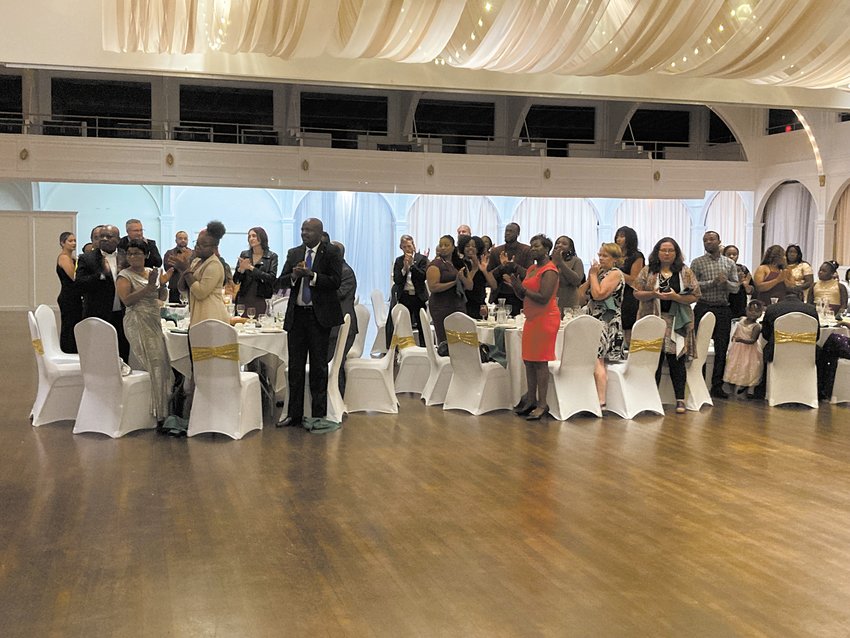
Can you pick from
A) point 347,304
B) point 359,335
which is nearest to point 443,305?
point 359,335

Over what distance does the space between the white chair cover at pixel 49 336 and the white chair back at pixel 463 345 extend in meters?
3.01

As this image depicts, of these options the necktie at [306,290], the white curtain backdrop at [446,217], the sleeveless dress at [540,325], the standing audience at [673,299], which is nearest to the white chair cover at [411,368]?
the sleeveless dress at [540,325]

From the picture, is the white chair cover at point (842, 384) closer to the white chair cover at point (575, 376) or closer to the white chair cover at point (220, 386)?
the white chair cover at point (575, 376)

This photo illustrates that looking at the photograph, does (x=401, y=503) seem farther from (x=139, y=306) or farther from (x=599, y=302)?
(x=599, y=302)

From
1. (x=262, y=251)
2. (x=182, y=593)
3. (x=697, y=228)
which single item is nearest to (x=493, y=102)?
(x=697, y=228)

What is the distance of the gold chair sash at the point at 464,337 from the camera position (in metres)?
7.64

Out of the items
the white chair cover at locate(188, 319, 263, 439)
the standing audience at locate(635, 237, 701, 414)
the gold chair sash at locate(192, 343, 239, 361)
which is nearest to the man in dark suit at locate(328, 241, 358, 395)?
the white chair cover at locate(188, 319, 263, 439)

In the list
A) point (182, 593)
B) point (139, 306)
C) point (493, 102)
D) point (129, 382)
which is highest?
point (493, 102)

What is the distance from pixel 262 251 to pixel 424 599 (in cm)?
518

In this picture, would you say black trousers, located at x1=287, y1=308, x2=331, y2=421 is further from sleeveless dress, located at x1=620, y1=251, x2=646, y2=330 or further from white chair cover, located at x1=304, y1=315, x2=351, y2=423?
sleeveless dress, located at x1=620, y1=251, x2=646, y2=330

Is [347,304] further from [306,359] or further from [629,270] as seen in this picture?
[629,270]

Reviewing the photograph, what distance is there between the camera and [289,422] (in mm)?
7223

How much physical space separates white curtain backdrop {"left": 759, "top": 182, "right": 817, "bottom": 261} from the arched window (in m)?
8.06

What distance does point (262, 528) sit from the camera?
4621 millimetres
